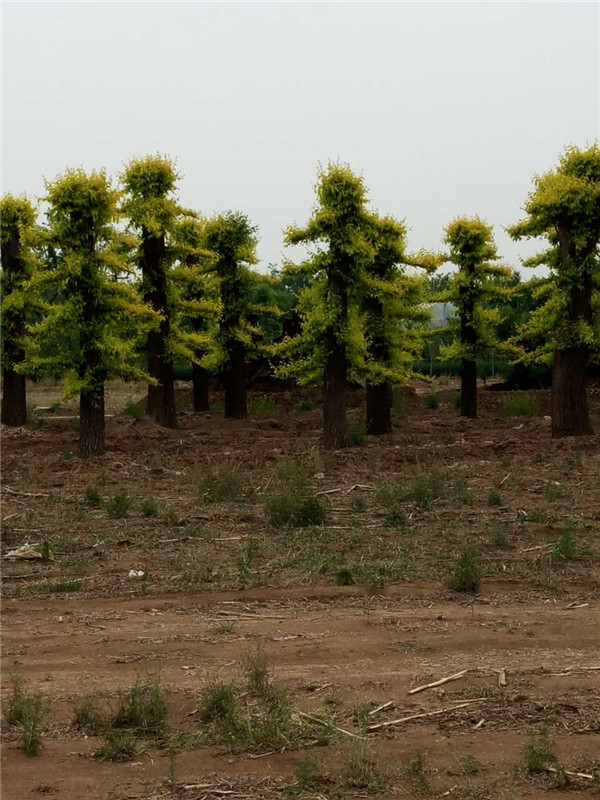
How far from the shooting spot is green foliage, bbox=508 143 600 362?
21797 millimetres

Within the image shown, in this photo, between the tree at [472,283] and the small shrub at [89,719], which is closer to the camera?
the small shrub at [89,719]

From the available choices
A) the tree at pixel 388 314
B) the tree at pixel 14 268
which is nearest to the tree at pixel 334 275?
the tree at pixel 388 314

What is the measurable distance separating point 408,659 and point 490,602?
6.40ft

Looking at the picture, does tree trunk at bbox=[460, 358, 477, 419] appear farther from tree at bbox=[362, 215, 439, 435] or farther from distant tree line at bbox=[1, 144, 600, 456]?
tree at bbox=[362, 215, 439, 435]

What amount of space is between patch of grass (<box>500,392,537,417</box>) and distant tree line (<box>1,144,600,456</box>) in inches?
92.1

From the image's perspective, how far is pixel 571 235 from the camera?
22.5 meters

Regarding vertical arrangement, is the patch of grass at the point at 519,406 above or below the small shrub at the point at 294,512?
above

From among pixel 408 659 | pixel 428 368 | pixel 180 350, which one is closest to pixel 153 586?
pixel 408 659

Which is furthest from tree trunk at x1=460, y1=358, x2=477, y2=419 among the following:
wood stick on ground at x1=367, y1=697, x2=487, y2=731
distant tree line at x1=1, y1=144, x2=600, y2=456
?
wood stick on ground at x1=367, y1=697, x2=487, y2=731

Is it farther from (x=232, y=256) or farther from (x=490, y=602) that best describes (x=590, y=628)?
(x=232, y=256)

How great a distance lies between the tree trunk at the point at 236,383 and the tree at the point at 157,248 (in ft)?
13.0

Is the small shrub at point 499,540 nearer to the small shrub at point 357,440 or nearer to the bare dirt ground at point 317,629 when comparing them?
the bare dirt ground at point 317,629

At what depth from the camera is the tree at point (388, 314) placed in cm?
2441

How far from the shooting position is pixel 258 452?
2091 cm
